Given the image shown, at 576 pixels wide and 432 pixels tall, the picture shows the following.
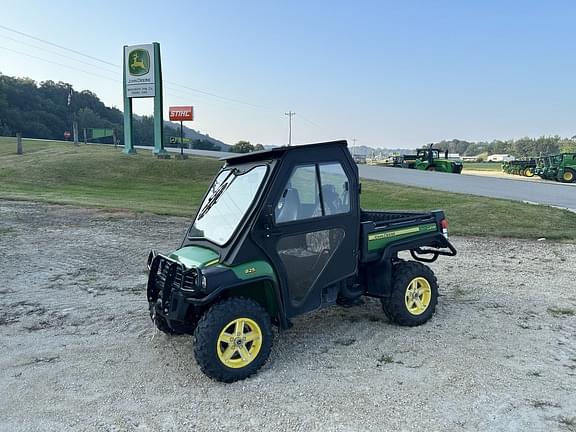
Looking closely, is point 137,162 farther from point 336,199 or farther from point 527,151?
point 527,151

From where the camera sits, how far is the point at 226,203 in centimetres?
424

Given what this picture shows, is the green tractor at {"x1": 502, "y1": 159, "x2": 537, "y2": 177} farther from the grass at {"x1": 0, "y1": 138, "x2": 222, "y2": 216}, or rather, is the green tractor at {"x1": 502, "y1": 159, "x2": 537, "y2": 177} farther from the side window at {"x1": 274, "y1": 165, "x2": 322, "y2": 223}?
the side window at {"x1": 274, "y1": 165, "x2": 322, "y2": 223}

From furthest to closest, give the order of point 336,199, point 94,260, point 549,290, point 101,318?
point 94,260
point 549,290
point 101,318
point 336,199

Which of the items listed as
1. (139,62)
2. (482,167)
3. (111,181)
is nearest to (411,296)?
(111,181)

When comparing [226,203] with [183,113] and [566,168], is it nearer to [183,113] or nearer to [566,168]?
[566,168]

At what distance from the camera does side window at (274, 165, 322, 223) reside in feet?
13.0

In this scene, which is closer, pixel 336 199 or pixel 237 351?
pixel 237 351

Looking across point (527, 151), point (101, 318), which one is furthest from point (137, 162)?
point (527, 151)

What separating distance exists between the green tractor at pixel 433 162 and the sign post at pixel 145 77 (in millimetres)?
20363

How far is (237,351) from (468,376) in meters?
1.86

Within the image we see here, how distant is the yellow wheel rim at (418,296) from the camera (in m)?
4.83

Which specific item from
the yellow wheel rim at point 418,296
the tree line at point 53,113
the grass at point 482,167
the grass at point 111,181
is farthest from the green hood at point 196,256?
the tree line at point 53,113

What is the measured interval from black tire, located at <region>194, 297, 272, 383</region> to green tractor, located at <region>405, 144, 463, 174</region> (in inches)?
1368

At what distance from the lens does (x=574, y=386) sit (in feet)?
11.6
